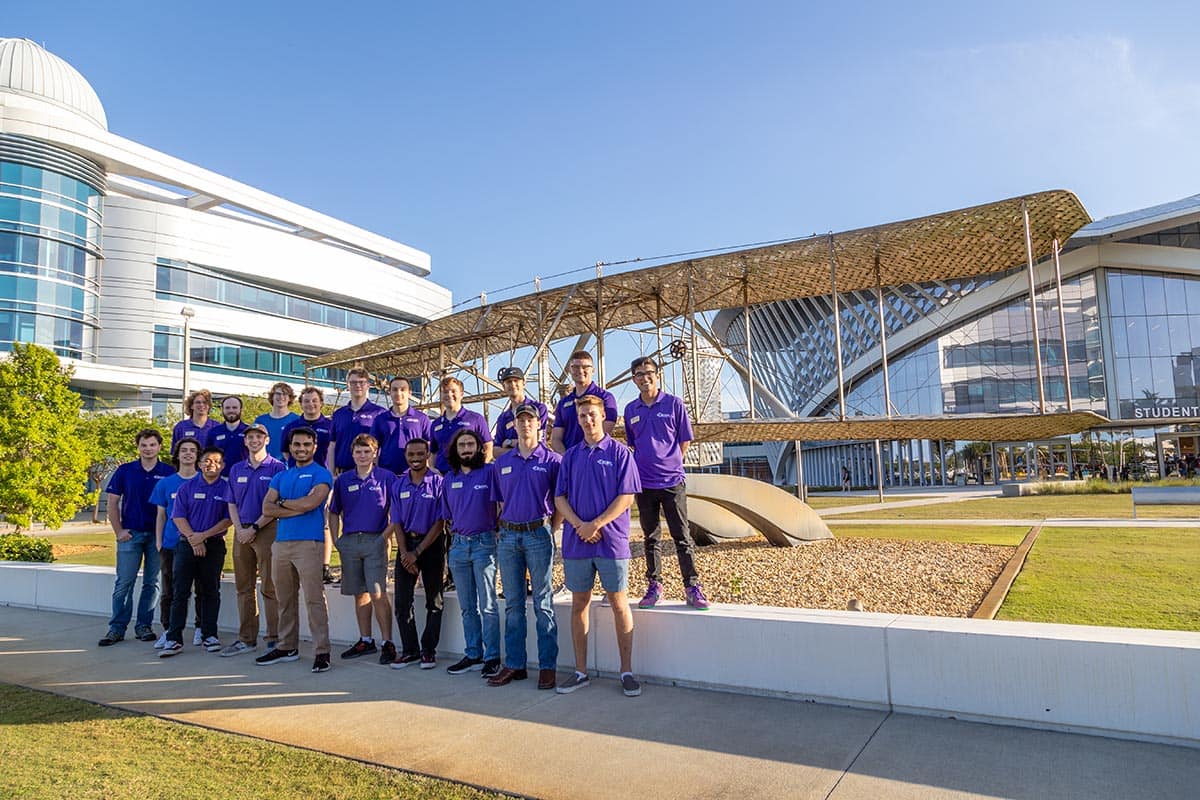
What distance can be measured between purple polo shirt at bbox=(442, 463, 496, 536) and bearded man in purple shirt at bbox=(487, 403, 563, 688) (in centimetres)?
16

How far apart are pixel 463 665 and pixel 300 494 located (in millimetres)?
1954

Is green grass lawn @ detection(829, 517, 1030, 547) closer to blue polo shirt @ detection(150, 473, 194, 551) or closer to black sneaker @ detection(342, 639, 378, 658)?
black sneaker @ detection(342, 639, 378, 658)

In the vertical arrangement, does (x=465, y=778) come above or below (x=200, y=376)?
below

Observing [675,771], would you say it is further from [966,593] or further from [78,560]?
[78,560]

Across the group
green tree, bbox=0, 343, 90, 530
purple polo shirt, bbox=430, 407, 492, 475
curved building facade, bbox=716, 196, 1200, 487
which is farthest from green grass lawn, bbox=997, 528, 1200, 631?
curved building facade, bbox=716, 196, 1200, 487

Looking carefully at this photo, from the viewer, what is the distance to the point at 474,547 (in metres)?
5.67

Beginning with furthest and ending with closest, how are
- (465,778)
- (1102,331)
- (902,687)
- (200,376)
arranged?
(200,376), (1102,331), (902,687), (465,778)

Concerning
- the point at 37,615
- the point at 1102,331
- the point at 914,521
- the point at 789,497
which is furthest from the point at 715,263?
the point at 1102,331

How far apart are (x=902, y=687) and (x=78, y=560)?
616 inches

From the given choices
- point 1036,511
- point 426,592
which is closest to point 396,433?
point 426,592

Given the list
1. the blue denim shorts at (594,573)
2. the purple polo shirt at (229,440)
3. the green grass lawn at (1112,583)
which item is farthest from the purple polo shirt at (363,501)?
the green grass lawn at (1112,583)

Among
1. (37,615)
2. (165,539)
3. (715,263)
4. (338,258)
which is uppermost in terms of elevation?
(338,258)

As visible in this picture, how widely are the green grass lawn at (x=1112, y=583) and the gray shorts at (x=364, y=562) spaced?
5.38 metres

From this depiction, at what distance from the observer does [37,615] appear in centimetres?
912
